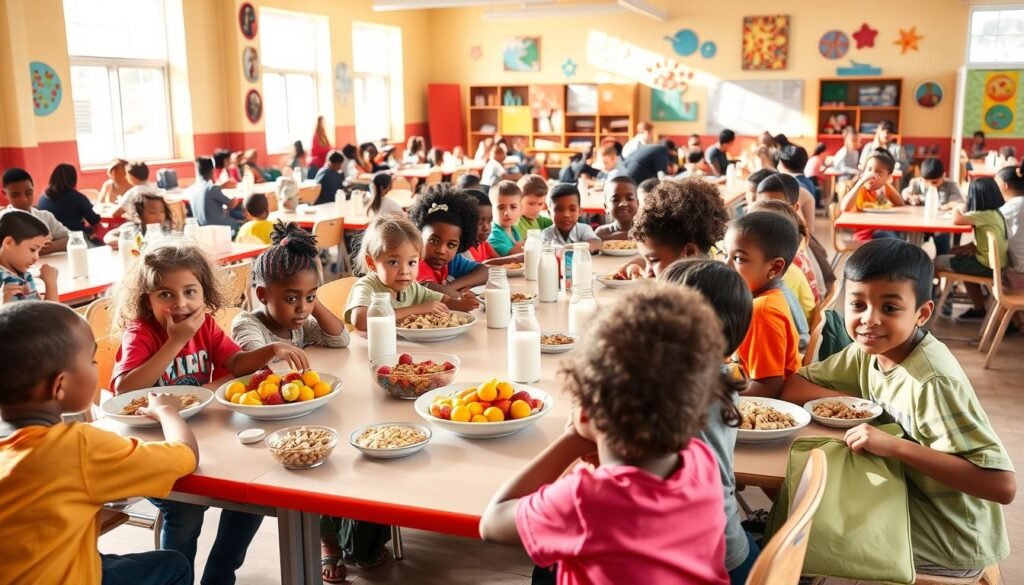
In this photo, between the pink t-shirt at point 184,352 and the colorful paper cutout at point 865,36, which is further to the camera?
the colorful paper cutout at point 865,36

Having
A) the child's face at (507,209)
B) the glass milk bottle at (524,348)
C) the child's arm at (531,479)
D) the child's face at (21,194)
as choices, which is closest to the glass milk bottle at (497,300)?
the glass milk bottle at (524,348)

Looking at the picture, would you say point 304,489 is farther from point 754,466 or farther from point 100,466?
point 754,466

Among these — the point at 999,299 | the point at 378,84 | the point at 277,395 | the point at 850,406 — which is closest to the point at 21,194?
the point at 277,395

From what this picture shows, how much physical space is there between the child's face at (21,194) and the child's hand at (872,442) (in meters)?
4.62

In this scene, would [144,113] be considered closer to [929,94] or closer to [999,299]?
[999,299]

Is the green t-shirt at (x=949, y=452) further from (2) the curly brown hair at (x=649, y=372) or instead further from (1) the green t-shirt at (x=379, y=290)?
(1) the green t-shirt at (x=379, y=290)

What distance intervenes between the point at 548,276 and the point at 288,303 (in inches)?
38.9

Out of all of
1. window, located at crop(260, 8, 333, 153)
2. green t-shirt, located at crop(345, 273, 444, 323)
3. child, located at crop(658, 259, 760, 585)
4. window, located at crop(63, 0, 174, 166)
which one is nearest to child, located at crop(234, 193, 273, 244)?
green t-shirt, located at crop(345, 273, 444, 323)

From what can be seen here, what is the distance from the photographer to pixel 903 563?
1.53 m

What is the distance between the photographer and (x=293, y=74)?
436 inches

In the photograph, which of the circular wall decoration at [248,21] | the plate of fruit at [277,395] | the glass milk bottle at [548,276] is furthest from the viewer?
the circular wall decoration at [248,21]

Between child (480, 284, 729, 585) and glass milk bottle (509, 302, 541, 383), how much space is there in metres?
0.85

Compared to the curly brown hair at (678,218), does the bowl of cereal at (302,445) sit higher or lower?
lower

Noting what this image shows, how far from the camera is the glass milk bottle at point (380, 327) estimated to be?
7.37ft
